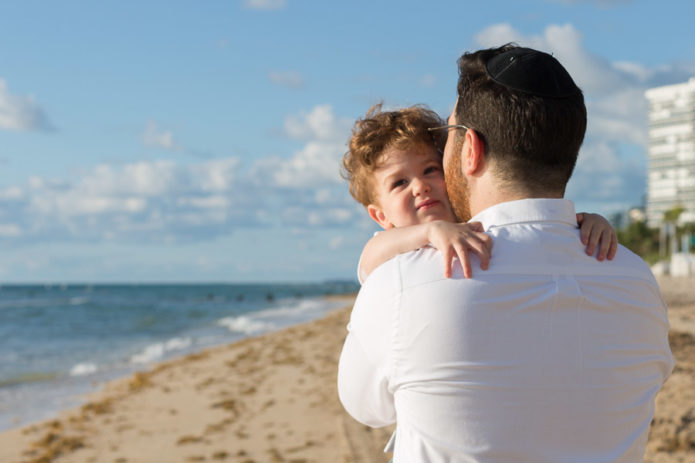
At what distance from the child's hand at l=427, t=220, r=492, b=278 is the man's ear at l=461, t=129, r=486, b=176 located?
16 cm

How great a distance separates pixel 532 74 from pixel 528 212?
35 centimetres

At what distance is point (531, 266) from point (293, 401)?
8928 mm

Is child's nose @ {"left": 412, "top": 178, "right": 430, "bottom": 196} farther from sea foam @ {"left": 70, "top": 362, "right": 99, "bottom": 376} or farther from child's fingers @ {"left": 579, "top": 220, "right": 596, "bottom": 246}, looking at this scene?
sea foam @ {"left": 70, "top": 362, "right": 99, "bottom": 376}

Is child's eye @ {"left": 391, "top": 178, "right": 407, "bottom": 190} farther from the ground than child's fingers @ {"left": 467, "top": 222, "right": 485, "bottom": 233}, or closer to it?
farther from the ground

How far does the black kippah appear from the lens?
163cm

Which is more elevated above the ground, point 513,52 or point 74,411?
point 513,52

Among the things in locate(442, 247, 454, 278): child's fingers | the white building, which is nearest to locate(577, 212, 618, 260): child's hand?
locate(442, 247, 454, 278): child's fingers

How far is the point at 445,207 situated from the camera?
2996 millimetres

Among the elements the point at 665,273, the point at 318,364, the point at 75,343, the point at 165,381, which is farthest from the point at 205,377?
the point at 665,273

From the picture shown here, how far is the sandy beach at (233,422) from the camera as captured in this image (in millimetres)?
7223

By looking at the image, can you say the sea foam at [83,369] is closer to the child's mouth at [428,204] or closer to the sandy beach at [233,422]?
the sandy beach at [233,422]

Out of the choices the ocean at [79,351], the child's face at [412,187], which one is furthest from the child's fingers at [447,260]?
the ocean at [79,351]

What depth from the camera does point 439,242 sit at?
1630mm

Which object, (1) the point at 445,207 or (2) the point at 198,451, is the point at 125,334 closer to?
(2) the point at 198,451
